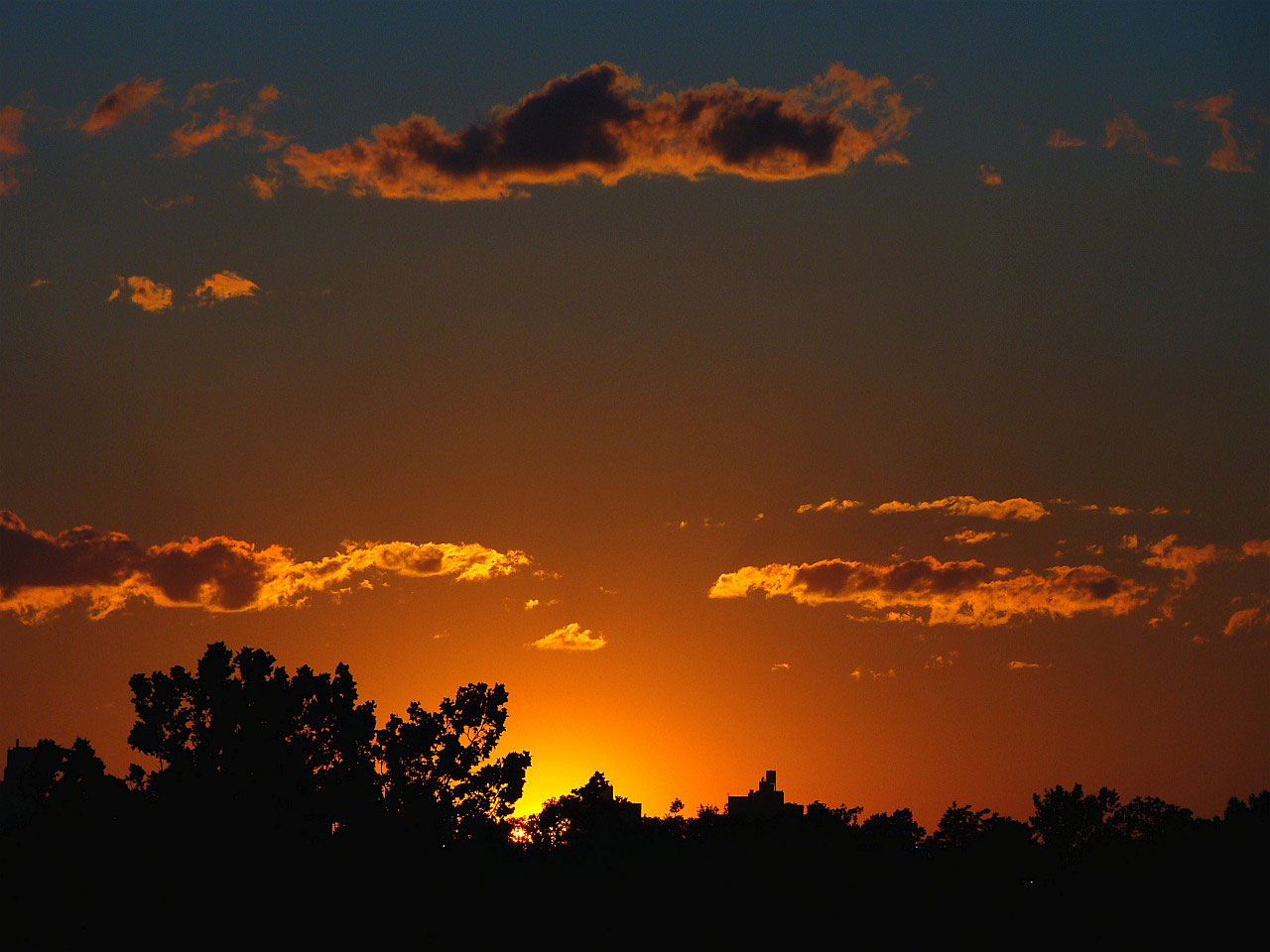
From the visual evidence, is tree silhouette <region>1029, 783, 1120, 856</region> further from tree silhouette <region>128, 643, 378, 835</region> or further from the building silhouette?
tree silhouette <region>128, 643, 378, 835</region>

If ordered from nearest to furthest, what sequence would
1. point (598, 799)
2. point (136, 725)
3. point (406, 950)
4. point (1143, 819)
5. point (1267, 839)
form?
1. point (406, 950)
2. point (1267, 839)
3. point (136, 725)
4. point (598, 799)
5. point (1143, 819)

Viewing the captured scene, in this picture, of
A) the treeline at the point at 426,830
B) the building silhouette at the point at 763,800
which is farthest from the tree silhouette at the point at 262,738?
the building silhouette at the point at 763,800

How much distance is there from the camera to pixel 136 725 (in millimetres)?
94125

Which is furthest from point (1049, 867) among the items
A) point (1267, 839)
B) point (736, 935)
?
point (736, 935)

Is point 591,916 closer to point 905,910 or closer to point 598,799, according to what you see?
point 905,910

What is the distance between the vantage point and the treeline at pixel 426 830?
2430 inches

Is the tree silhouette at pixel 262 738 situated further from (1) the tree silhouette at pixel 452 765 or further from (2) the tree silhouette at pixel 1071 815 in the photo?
(2) the tree silhouette at pixel 1071 815

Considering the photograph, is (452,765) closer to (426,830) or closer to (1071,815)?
(426,830)

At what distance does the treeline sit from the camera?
61719 mm

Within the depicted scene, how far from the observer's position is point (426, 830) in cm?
9075

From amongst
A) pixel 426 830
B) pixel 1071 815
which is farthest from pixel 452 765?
pixel 1071 815

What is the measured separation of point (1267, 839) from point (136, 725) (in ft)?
202

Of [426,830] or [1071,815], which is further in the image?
[1071,815]

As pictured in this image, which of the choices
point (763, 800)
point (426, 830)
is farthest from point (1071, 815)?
point (426, 830)
